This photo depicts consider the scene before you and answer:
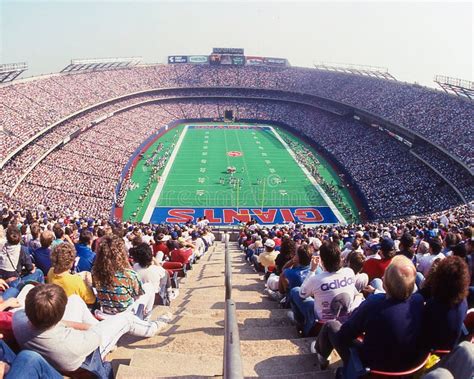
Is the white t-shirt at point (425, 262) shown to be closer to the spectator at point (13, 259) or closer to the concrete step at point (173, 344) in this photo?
the concrete step at point (173, 344)

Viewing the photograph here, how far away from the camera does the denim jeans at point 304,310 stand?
5.37 meters

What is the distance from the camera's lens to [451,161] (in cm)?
3631

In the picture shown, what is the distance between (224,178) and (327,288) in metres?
38.1

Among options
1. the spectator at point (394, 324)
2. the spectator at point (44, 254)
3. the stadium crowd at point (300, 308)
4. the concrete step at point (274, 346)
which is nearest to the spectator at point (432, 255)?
the stadium crowd at point (300, 308)

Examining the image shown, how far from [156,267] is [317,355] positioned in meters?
3.26

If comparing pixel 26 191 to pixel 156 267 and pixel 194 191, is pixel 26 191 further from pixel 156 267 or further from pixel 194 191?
pixel 156 267

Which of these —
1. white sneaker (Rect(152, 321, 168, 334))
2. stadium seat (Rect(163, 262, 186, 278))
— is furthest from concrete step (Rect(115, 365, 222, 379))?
stadium seat (Rect(163, 262, 186, 278))

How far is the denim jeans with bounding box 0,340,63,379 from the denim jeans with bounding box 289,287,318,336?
3.15 meters

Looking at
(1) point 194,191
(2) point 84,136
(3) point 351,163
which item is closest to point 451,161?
(3) point 351,163

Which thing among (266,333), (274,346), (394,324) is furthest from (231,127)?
(394,324)

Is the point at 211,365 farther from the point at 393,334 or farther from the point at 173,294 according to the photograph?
the point at 173,294

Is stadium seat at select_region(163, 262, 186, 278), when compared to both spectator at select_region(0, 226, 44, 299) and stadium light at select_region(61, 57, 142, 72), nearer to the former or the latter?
spectator at select_region(0, 226, 44, 299)

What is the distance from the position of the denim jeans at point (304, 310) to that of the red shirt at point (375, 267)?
2091 millimetres

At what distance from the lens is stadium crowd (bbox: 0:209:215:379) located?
348 cm
